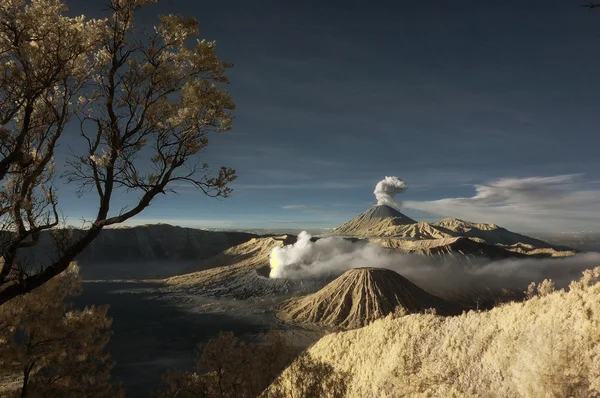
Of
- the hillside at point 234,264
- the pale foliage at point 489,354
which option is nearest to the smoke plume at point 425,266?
the hillside at point 234,264

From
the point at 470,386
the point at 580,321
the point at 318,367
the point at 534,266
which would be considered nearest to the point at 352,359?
the point at 318,367

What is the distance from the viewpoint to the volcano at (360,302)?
88.2 meters

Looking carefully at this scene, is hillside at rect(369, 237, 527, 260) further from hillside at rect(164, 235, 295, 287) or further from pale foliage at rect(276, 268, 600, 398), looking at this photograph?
pale foliage at rect(276, 268, 600, 398)

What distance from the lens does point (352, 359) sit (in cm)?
1305

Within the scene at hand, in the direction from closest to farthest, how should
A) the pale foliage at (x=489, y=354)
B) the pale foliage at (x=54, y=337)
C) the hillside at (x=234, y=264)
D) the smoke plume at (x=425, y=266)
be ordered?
the pale foliage at (x=489, y=354) → the pale foliage at (x=54, y=337) → the smoke plume at (x=425, y=266) → the hillside at (x=234, y=264)

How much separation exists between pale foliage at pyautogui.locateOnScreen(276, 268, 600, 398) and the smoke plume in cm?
12256

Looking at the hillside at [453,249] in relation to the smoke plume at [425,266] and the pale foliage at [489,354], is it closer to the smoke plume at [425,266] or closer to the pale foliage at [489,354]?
the smoke plume at [425,266]

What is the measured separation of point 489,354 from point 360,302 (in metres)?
87.1

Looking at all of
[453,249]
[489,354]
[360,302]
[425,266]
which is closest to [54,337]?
[489,354]

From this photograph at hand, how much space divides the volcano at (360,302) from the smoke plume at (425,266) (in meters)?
30.6

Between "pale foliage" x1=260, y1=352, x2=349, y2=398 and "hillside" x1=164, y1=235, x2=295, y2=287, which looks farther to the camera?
"hillside" x1=164, y1=235, x2=295, y2=287

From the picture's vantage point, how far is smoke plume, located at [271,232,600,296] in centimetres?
13562

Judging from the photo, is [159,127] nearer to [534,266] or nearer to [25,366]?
[25,366]

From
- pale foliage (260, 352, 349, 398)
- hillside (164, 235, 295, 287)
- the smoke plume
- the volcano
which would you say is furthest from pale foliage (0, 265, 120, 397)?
hillside (164, 235, 295, 287)
